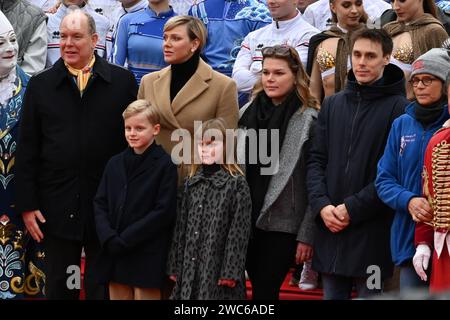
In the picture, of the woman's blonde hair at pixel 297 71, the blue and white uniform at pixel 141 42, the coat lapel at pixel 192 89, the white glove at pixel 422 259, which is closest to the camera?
the white glove at pixel 422 259

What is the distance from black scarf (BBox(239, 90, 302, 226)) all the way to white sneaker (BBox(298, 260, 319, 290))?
99 centimetres

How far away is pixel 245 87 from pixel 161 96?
50.5 inches

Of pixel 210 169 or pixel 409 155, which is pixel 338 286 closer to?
pixel 409 155

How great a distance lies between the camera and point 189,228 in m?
6.38

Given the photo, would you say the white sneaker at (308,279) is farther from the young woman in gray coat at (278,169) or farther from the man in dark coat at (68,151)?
the man in dark coat at (68,151)

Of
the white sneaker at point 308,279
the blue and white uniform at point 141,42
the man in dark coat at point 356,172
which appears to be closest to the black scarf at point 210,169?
the man in dark coat at point 356,172

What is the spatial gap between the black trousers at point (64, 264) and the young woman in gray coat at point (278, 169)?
1.08 meters

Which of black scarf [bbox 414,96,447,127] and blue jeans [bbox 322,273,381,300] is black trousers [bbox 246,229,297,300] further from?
black scarf [bbox 414,96,447,127]

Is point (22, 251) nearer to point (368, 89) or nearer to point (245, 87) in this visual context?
point (245, 87)

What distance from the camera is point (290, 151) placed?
6617 millimetres

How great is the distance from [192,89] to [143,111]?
1.46 ft

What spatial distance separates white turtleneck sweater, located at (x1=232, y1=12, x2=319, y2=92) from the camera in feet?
26.2

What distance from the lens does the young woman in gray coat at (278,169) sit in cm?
652
